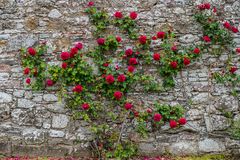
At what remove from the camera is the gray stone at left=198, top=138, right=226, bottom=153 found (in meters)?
4.64

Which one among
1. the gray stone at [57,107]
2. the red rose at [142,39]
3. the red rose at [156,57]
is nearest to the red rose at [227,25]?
the red rose at [156,57]

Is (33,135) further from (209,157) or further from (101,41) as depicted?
(209,157)

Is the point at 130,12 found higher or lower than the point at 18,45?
higher

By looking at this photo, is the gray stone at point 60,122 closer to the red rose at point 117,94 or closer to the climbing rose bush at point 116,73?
the climbing rose bush at point 116,73

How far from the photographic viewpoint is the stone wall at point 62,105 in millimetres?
4641

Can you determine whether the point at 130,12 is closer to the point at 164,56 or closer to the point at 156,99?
the point at 164,56

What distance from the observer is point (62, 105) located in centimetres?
468

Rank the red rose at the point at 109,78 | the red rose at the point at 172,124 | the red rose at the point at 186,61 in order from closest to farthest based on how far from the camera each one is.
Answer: the red rose at the point at 172,124
the red rose at the point at 109,78
the red rose at the point at 186,61

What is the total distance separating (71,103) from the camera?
463cm

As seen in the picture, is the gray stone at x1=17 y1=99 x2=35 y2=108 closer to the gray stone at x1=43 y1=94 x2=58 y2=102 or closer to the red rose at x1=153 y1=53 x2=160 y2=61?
the gray stone at x1=43 y1=94 x2=58 y2=102

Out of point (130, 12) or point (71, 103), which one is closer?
point (71, 103)

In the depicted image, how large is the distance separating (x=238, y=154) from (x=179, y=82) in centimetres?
132

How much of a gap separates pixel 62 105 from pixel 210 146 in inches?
88.2

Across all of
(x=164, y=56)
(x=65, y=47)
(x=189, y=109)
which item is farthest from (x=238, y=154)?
(x=65, y=47)
